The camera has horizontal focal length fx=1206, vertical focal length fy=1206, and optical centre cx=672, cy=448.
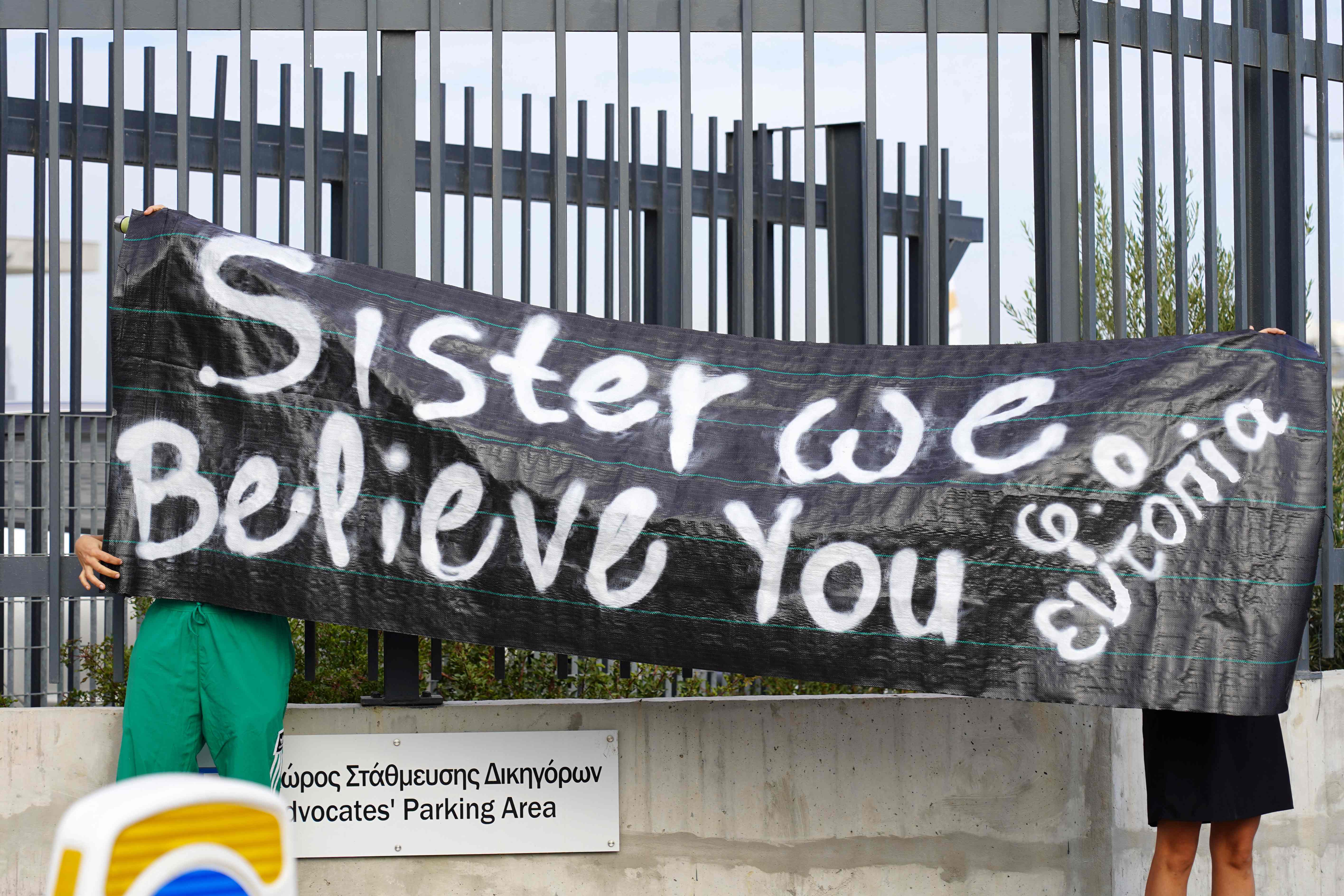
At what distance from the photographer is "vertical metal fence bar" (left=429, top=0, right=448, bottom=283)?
4195mm

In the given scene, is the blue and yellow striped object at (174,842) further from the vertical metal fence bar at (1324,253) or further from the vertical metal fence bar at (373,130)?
the vertical metal fence bar at (1324,253)

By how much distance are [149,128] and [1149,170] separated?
365 cm

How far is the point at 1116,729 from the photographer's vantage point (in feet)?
14.2

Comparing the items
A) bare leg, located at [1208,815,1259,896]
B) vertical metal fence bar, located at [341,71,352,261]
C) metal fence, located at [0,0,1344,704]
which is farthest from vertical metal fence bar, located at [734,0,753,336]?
bare leg, located at [1208,815,1259,896]

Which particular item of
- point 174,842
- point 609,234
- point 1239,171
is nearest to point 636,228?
point 609,234

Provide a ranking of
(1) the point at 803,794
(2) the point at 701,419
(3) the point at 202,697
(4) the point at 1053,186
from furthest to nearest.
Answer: (4) the point at 1053,186 → (1) the point at 803,794 → (2) the point at 701,419 → (3) the point at 202,697

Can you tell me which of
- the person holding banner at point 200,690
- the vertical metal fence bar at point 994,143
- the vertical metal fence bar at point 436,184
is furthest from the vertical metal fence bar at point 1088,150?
the person holding banner at point 200,690

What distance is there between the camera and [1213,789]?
354cm

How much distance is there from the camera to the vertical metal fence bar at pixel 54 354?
4066 mm

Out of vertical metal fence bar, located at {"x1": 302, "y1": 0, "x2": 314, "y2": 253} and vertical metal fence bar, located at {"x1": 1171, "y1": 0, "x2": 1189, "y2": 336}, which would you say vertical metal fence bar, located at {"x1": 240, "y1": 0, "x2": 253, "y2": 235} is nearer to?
vertical metal fence bar, located at {"x1": 302, "y1": 0, "x2": 314, "y2": 253}

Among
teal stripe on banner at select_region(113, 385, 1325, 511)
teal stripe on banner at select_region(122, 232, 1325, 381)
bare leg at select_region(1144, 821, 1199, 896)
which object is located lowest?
bare leg at select_region(1144, 821, 1199, 896)

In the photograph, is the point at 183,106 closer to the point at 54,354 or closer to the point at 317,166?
the point at 317,166

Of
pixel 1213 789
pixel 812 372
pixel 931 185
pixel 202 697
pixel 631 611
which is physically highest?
pixel 931 185

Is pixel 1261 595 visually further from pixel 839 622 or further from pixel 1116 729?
pixel 839 622
